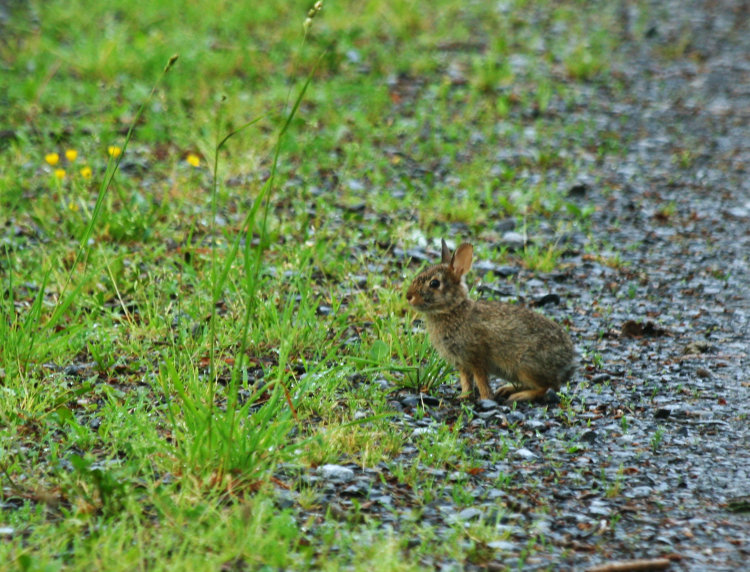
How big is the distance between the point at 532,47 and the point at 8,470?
10982 mm

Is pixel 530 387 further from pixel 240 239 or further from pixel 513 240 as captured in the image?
pixel 513 240

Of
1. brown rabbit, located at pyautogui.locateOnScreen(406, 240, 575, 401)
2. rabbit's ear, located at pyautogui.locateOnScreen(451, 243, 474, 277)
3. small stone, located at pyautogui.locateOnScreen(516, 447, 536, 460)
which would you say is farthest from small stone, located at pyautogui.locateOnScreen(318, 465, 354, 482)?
rabbit's ear, located at pyautogui.locateOnScreen(451, 243, 474, 277)

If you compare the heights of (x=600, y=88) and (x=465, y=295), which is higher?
(x=600, y=88)

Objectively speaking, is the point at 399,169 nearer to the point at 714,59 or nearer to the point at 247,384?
the point at 247,384

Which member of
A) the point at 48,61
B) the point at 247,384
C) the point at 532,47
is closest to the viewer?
the point at 247,384

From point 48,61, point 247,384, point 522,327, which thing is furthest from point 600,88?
point 247,384

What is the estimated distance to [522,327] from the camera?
20.2ft

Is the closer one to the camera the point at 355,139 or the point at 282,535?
the point at 282,535

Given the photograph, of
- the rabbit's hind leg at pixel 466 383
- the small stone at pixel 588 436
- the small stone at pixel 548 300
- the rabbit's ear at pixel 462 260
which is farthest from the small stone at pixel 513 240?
the small stone at pixel 588 436

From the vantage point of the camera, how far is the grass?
4.46 metres

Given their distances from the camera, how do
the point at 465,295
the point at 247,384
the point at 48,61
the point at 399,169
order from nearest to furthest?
the point at 247,384 < the point at 465,295 < the point at 399,169 < the point at 48,61

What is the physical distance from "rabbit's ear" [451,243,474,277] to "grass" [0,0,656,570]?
543 mm

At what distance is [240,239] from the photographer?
6082mm

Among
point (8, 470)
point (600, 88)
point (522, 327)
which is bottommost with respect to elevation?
point (8, 470)
